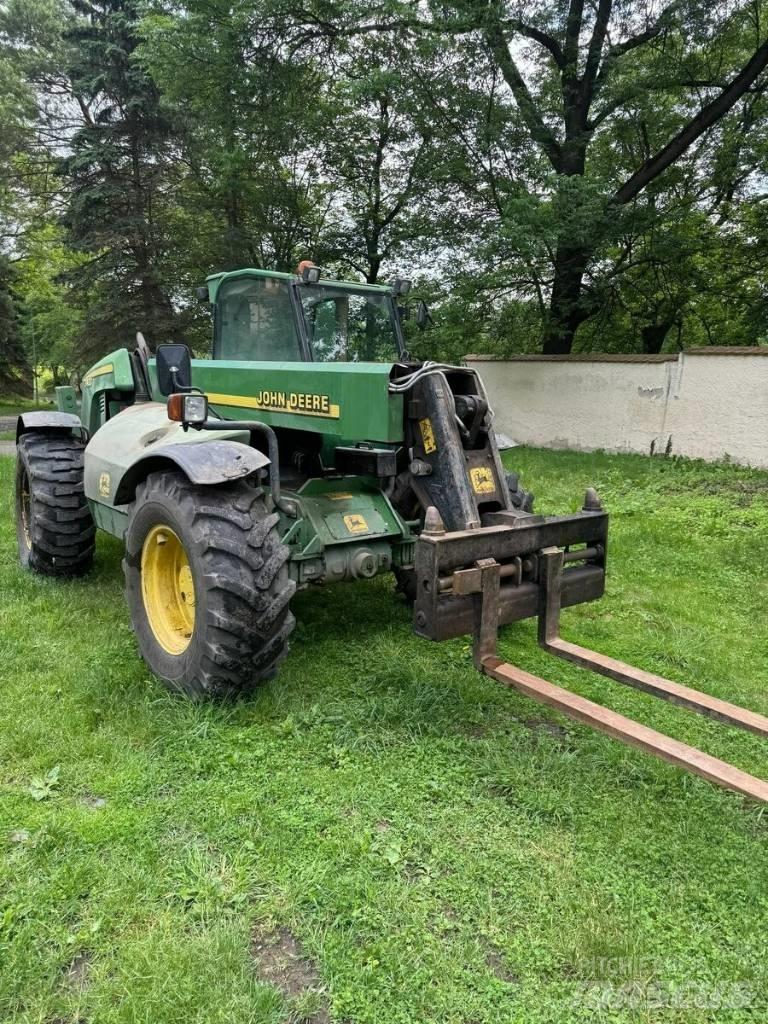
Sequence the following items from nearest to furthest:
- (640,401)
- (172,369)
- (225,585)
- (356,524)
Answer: (225,585)
(356,524)
(172,369)
(640,401)

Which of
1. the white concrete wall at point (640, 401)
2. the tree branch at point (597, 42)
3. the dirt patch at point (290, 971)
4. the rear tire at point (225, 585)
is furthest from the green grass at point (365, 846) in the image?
the tree branch at point (597, 42)

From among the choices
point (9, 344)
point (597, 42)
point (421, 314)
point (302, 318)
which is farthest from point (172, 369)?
point (9, 344)

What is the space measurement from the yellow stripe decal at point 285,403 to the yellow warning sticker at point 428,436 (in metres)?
0.43

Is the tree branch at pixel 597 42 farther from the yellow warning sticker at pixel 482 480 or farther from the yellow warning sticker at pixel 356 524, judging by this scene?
the yellow warning sticker at pixel 356 524

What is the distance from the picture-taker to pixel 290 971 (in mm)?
1956

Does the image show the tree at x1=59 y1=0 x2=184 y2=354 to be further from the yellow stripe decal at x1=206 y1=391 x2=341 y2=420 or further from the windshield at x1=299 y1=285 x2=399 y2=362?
the yellow stripe decal at x1=206 y1=391 x2=341 y2=420

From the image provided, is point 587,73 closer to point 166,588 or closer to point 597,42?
point 597,42

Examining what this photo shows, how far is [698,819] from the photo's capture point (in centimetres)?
261

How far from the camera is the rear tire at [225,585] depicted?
9.86 feet

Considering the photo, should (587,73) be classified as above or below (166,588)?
above

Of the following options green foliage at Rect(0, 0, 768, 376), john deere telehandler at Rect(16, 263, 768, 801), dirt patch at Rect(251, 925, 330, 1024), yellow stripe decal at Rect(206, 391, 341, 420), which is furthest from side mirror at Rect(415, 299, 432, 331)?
green foliage at Rect(0, 0, 768, 376)

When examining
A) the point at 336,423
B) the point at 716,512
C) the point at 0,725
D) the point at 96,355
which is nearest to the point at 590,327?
the point at 716,512

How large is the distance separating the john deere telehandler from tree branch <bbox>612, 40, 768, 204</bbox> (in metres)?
10.5

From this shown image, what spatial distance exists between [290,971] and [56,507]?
3.75 m
